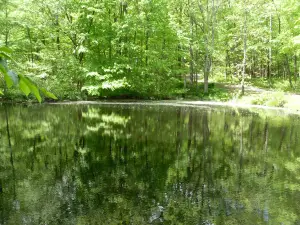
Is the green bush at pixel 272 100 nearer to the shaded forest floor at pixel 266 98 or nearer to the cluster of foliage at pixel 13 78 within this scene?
the shaded forest floor at pixel 266 98

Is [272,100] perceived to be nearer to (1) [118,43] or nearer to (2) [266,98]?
(2) [266,98]

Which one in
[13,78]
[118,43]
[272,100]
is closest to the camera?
[13,78]

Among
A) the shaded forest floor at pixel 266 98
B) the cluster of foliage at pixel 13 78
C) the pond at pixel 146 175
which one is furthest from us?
the shaded forest floor at pixel 266 98

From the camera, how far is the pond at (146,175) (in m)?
5.12

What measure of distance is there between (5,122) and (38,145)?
600 cm

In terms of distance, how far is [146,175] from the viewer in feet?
23.6

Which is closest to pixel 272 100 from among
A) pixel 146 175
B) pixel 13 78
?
pixel 146 175

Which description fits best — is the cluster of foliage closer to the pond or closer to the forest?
the pond

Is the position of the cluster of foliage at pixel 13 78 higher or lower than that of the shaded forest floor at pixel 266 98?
higher

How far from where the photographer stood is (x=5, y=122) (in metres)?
14.9

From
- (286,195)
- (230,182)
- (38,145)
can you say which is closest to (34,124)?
(38,145)

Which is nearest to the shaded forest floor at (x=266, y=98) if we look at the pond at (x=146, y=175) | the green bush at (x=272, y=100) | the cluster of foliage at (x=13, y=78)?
the green bush at (x=272, y=100)

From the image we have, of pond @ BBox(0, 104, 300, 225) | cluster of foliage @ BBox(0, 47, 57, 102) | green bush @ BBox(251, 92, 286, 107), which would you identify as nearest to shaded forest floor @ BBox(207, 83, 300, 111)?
green bush @ BBox(251, 92, 286, 107)

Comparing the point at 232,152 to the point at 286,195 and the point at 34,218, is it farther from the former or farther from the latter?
the point at 34,218
